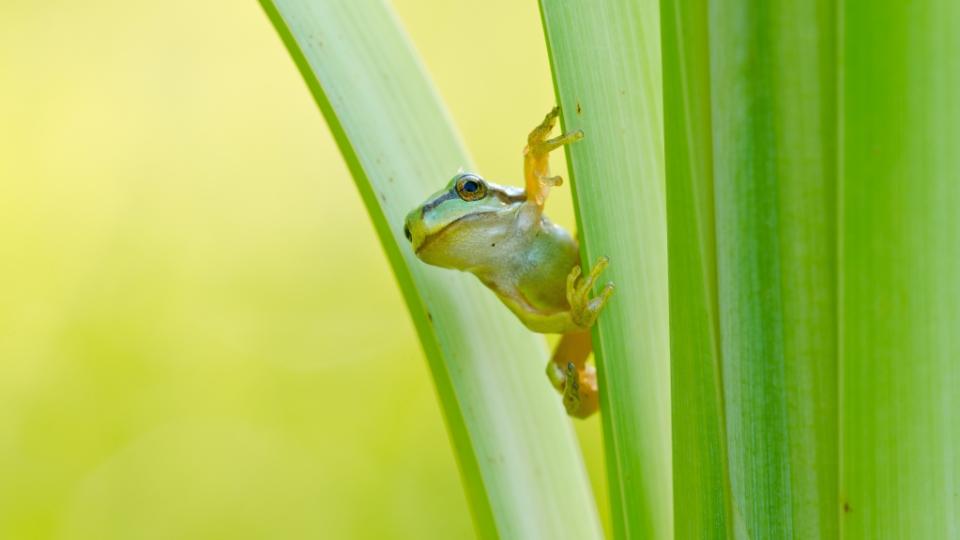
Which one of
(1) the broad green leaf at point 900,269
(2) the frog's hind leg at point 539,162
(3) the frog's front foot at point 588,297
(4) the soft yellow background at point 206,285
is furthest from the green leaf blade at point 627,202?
(4) the soft yellow background at point 206,285

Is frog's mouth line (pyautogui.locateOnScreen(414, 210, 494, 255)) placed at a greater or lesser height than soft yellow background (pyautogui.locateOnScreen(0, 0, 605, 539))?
greater

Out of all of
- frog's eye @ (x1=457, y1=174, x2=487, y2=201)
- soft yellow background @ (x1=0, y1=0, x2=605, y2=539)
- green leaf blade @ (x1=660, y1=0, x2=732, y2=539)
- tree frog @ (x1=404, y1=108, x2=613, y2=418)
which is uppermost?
green leaf blade @ (x1=660, y1=0, x2=732, y2=539)

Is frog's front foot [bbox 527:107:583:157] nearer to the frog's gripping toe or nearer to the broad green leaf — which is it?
the frog's gripping toe

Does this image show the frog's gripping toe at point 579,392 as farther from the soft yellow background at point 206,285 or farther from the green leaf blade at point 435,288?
the soft yellow background at point 206,285

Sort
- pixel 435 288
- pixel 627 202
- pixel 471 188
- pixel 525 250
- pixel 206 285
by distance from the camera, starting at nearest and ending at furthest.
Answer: pixel 627 202 → pixel 435 288 → pixel 471 188 → pixel 525 250 → pixel 206 285

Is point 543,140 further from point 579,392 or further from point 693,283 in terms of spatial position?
point 693,283

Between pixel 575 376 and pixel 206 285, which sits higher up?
pixel 575 376

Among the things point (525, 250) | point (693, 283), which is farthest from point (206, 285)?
point (693, 283)

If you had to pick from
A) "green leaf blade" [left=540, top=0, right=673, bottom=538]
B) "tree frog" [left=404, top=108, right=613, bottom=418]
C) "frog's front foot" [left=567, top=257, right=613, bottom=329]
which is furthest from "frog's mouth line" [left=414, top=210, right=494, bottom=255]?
"green leaf blade" [left=540, top=0, right=673, bottom=538]

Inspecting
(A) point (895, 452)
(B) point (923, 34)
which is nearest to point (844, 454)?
(A) point (895, 452)
